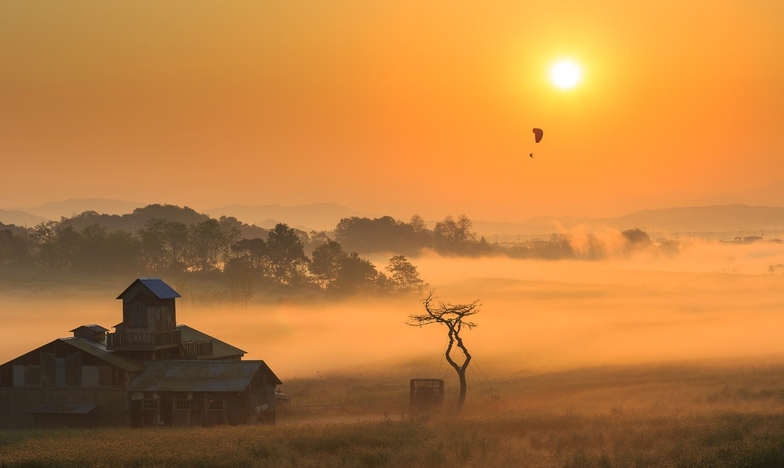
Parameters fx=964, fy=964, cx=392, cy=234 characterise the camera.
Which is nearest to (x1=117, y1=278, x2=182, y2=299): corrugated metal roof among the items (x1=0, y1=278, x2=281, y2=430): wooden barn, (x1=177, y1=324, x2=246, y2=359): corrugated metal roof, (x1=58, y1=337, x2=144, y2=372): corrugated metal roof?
(x1=0, y1=278, x2=281, y2=430): wooden barn

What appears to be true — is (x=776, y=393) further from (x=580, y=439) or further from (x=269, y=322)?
(x=269, y=322)

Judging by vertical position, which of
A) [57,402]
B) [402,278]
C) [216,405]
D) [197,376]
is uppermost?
[402,278]

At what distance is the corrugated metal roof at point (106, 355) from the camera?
61.6 meters

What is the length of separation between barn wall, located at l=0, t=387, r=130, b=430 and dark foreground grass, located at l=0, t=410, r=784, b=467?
379 inches

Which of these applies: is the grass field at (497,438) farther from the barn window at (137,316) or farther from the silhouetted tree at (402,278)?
the silhouetted tree at (402,278)

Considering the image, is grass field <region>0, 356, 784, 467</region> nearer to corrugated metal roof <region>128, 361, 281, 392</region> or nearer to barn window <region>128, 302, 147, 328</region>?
corrugated metal roof <region>128, 361, 281, 392</region>

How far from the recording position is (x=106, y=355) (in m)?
62.1

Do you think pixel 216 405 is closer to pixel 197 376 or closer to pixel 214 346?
pixel 197 376

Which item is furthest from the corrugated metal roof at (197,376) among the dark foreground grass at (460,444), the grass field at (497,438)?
the dark foreground grass at (460,444)

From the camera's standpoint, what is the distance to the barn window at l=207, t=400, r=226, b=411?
5953cm

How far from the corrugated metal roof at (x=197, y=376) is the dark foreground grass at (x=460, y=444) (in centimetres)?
803

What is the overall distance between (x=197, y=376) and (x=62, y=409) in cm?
872

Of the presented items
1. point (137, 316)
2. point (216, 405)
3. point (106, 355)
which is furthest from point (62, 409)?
point (216, 405)

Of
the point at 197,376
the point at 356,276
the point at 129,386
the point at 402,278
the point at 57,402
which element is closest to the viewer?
the point at 197,376
